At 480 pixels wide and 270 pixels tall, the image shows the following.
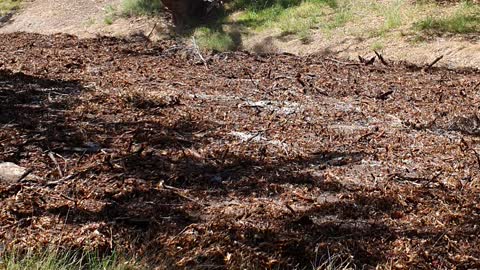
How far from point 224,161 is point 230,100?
2077mm

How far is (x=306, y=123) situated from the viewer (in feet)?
20.8

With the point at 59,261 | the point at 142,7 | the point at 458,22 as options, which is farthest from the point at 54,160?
the point at 142,7

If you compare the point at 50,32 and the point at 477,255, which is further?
the point at 50,32

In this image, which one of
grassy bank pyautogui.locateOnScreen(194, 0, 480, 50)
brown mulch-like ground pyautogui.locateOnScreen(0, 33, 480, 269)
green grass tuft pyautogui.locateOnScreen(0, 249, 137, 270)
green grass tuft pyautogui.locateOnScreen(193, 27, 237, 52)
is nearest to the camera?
green grass tuft pyautogui.locateOnScreen(0, 249, 137, 270)

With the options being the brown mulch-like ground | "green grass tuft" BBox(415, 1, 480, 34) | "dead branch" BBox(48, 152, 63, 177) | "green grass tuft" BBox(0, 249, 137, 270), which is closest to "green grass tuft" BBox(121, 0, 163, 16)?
the brown mulch-like ground

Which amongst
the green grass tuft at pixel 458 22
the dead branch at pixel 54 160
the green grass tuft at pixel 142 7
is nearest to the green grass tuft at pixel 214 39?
the green grass tuft at pixel 142 7

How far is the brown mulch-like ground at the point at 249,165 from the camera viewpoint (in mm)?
3795

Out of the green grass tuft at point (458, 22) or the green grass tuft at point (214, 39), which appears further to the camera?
the green grass tuft at point (214, 39)

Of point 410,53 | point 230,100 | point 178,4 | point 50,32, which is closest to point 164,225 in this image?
point 230,100

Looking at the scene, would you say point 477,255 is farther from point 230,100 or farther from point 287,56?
point 287,56

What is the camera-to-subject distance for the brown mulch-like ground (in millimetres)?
3795

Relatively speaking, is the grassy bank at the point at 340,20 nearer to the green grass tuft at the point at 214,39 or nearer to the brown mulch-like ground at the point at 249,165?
the green grass tuft at the point at 214,39

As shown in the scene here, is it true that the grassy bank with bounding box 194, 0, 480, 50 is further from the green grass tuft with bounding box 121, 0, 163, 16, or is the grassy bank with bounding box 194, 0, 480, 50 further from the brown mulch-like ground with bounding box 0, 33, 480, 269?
the brown mulch-like ground with bounding box 0, 33, 480, 269

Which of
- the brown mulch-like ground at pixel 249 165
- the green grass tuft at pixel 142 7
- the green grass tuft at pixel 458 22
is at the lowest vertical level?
the green grass tuft at pixel 142 7
